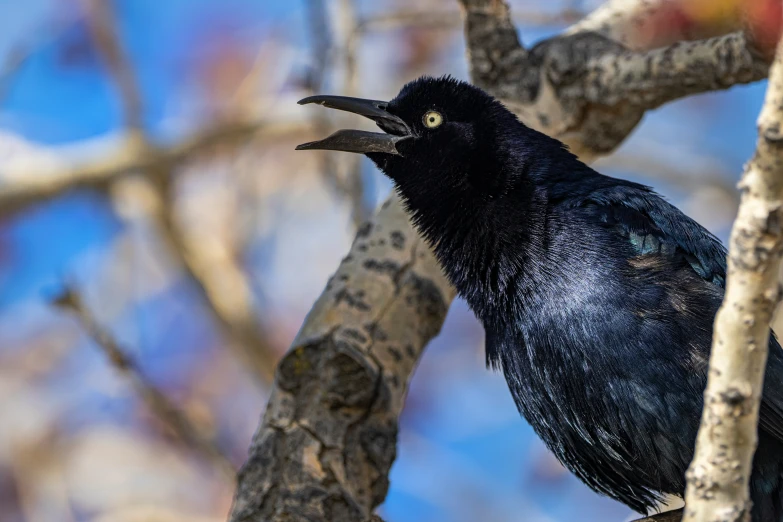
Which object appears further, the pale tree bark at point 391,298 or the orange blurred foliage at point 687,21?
the orange blurred foliage at point 687,21


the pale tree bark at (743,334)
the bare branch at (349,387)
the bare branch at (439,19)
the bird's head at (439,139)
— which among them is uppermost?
the bare branch at (439,19)

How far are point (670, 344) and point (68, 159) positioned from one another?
4838 mm

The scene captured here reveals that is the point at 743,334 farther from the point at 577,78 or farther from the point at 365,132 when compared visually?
the point at 577,78

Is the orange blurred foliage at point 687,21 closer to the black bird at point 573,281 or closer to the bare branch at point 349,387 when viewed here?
the black bird at point 573,281

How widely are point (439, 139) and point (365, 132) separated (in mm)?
314

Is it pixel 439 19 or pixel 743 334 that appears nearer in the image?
pixel 743 334

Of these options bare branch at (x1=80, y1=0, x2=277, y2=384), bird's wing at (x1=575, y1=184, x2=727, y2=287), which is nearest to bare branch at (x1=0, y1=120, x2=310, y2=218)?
bare branch at (x1=80, y1=0, x2=277, y2=384)

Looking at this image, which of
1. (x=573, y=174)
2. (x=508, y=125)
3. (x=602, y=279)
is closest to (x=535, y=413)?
(x=602, y=279)

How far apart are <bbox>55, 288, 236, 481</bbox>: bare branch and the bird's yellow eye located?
1.66 metres

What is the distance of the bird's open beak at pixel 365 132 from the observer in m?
3.95

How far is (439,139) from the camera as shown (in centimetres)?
398

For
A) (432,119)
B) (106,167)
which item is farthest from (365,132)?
(106,167)

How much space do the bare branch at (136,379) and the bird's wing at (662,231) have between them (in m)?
1.99

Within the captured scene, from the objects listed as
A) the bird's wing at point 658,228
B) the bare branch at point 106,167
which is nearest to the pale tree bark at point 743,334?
the bird's wing at point 658,228
